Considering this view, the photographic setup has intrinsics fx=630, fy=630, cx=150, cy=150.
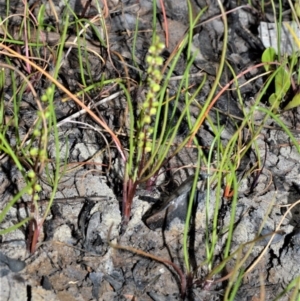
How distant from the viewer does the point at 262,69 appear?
1.80 meters

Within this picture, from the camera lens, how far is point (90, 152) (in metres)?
1.51

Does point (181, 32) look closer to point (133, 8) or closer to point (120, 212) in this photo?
point (133, 8)

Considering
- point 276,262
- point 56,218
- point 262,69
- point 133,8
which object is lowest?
point 276,262

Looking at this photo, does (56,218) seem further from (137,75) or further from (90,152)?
(137,75)

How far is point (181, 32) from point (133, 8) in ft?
0.57

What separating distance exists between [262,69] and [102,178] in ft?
2.04

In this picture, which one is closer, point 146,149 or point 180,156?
point 146,149

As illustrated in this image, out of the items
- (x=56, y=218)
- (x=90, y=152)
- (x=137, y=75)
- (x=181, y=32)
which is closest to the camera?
(x=56, y=218)

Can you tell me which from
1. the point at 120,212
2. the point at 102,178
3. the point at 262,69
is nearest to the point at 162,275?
the point at 120,212

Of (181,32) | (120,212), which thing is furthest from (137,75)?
(120,212)

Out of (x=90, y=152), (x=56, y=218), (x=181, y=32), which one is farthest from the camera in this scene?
(x=181, y=32)

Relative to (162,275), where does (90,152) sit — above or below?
above

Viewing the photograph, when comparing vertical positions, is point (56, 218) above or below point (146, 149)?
below

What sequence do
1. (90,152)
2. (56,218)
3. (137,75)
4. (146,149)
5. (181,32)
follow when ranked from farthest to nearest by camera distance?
1. (181,32)
2. (137,75)
3. (90,152)
4. (56,218)
5. (146,149)
